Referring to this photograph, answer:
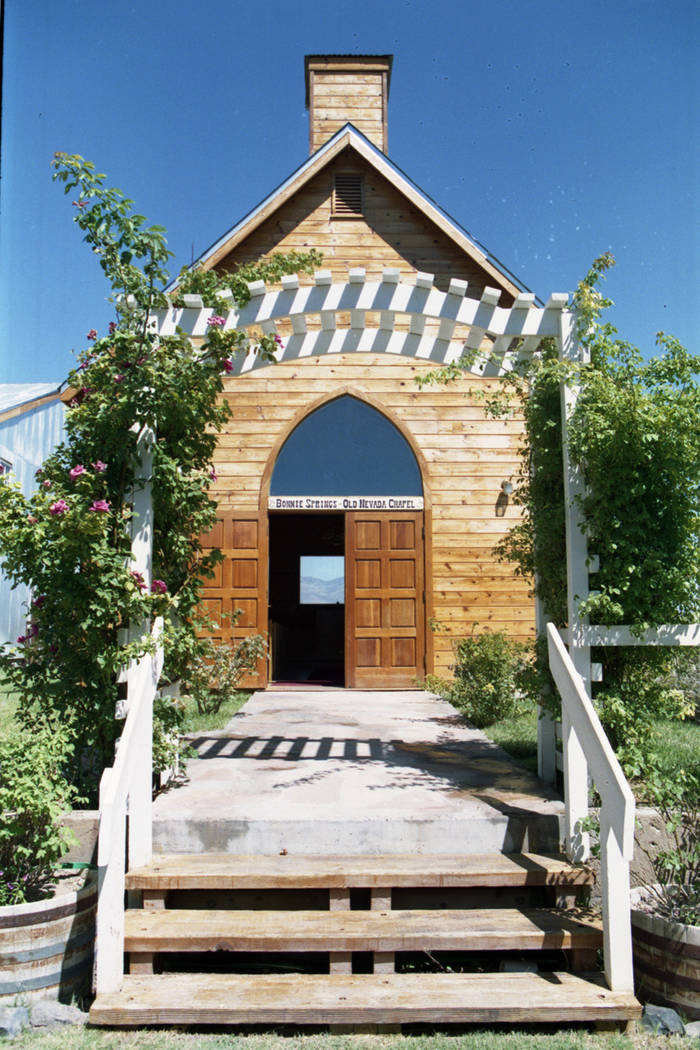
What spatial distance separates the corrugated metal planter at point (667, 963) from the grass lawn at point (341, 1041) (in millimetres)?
192

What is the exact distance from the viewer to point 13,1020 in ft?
10.7

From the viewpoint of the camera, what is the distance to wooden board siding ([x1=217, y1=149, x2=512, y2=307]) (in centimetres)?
1088

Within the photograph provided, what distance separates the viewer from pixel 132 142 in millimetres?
7148

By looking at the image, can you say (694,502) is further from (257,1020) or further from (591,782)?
(257,1020)

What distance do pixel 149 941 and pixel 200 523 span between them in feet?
8.07

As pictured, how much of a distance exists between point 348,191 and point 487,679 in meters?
6.79

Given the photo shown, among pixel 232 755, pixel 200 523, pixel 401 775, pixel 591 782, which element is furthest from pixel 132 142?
pixel 591 782

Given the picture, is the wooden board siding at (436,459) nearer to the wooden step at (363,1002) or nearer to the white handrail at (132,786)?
the white handrail at (132,786)

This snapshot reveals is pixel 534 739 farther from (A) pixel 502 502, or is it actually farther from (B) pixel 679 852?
(A) pixel 502 502

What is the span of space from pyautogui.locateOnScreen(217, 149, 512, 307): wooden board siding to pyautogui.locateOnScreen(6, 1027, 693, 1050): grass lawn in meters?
9.12

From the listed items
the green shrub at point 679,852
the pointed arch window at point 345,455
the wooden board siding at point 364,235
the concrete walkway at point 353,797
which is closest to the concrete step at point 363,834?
the concrete walkway at point 353,797

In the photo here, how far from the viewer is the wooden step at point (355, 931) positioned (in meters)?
3.62

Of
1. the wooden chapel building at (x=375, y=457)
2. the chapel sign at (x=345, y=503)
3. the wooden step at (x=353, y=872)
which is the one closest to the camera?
the wooden step at (x=353, y=872)

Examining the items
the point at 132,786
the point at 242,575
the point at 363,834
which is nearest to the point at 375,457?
the point at 242,575
